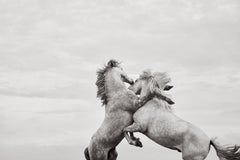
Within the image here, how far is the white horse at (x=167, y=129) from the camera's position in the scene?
8867 millimetres

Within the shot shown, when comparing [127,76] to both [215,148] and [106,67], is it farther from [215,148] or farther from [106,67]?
[215,148]

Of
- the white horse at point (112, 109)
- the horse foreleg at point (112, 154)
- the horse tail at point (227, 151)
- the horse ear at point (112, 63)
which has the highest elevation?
the horse ear at point (112, 63)

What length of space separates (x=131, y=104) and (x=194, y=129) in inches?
51.1

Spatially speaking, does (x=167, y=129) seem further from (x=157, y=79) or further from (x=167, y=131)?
(x=157, y=79)

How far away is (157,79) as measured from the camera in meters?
9.50

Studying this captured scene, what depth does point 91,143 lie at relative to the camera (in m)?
9.84

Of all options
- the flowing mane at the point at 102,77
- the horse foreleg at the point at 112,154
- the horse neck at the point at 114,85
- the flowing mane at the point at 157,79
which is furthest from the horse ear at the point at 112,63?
the horse foreleg at the point at 112,154

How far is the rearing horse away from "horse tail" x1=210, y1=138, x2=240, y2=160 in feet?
4.67

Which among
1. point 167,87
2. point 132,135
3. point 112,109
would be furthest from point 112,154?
point 167,87

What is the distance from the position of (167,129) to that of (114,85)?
4.56 ft

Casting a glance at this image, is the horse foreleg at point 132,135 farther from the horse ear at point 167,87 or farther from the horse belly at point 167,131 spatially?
the horse ear at point 167,87

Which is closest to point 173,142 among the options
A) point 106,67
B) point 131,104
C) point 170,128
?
point 170,128

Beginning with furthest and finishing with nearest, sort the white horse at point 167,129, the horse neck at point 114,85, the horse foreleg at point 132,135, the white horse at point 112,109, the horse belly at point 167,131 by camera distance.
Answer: the horse neck at point 114,85, the white horse at point 112,109, the horse foreleg at point 132,135, the horse belly at point 167,131, the white horse at point 167,129

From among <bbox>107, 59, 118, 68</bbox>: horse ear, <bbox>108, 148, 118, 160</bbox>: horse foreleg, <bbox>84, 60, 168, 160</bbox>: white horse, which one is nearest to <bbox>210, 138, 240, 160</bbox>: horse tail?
<bbox>84, 60, 168, 160</bbox>: white horse
